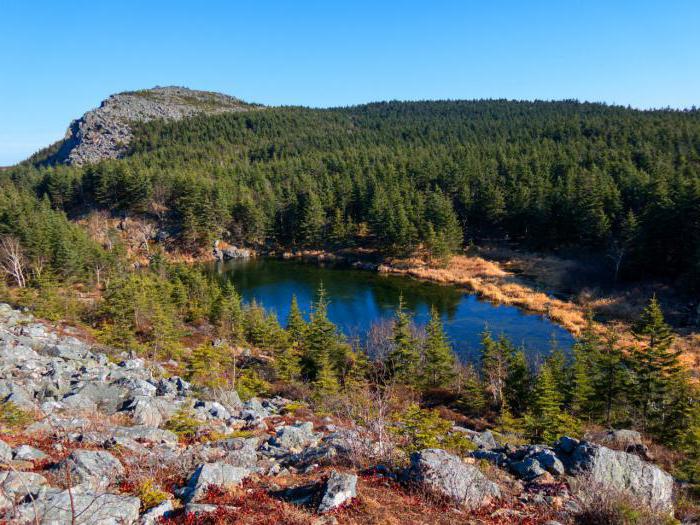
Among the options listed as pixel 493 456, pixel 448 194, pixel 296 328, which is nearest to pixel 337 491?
pixel 493 456

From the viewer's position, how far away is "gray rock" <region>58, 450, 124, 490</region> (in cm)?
805

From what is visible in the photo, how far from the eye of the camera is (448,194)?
86625mm

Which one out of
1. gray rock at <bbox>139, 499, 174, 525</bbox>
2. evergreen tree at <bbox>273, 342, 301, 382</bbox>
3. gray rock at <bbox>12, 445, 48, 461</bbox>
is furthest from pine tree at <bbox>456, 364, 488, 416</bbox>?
gray rock at <bbox>12, 445, 48, 461</bbox>

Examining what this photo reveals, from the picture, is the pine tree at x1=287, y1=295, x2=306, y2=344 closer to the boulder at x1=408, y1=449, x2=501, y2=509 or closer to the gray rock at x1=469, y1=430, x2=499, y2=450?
the gray rock at x1=469, y1=430, x2=499, y2=450

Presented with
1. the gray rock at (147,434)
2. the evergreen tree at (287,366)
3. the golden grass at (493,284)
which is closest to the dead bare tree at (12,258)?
the evergreen tree at (287,366)

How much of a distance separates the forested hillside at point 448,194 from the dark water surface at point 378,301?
10501 mm

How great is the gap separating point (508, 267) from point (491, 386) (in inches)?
1662

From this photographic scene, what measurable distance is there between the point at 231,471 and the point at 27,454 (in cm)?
422

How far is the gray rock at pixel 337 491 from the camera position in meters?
7.67

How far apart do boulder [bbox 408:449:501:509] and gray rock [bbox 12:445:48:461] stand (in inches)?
304

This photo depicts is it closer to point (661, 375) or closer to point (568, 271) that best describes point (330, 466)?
point (661, 375)

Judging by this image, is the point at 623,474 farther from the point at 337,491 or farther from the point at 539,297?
the point at 539,297

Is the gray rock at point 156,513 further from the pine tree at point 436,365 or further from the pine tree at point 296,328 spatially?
the pine tree at point 296,328

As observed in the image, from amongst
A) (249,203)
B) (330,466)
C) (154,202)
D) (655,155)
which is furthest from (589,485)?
(655,155)
